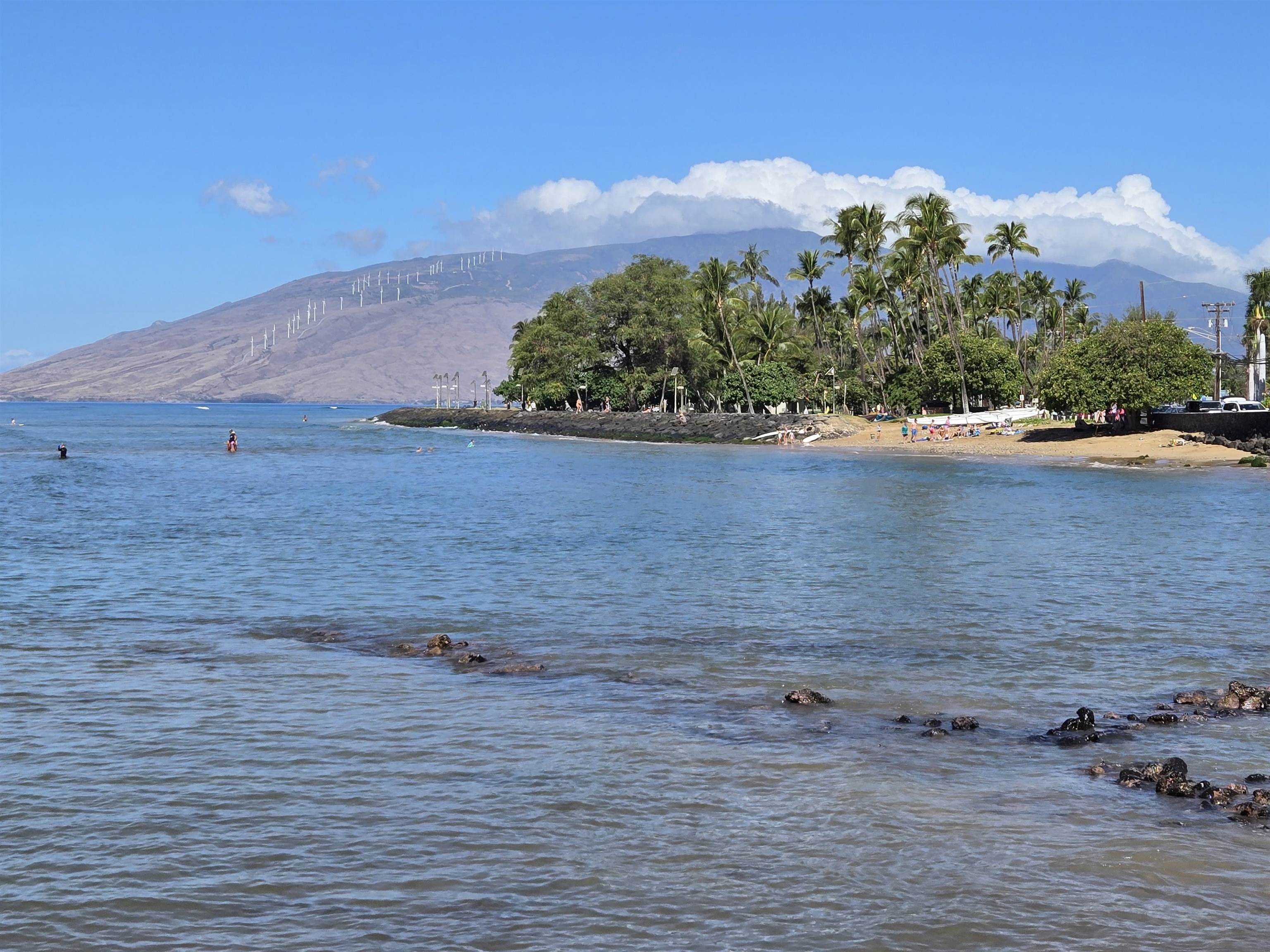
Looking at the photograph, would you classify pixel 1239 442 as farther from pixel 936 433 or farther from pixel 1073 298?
pixel 1073 298

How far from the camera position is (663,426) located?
111438 mm

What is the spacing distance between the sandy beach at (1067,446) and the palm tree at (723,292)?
17.7 meters

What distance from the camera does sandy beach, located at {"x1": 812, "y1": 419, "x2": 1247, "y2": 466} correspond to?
215ft

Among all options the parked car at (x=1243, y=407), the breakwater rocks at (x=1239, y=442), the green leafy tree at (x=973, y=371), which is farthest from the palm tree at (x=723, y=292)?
the breakwater rocks at (x=1239, y=442)

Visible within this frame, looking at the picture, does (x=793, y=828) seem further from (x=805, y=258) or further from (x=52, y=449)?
(x=805, y=258)

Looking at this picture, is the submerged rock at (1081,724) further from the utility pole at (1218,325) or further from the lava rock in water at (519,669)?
the utility pole at (1218,325)

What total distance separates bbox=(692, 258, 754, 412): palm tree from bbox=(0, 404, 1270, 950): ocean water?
251 ft

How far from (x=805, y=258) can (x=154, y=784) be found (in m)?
106

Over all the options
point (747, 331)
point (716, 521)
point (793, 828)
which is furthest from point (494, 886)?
point (747, 331)

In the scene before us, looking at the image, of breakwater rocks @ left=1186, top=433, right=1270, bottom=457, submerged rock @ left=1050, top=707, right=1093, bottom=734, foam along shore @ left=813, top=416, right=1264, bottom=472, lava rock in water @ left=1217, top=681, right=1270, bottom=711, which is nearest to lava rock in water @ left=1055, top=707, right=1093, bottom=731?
submerged rock @ left=1050, top=707, right=1093, bottom=734

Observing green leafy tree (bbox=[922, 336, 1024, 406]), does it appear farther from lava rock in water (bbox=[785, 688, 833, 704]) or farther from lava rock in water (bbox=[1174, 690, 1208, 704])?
lava rock in water (bbox=[785, 688, 833, 704])

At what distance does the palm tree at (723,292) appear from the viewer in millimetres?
107625

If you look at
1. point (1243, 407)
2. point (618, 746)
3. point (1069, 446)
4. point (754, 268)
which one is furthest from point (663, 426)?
point (618, 746)

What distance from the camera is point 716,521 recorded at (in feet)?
129
